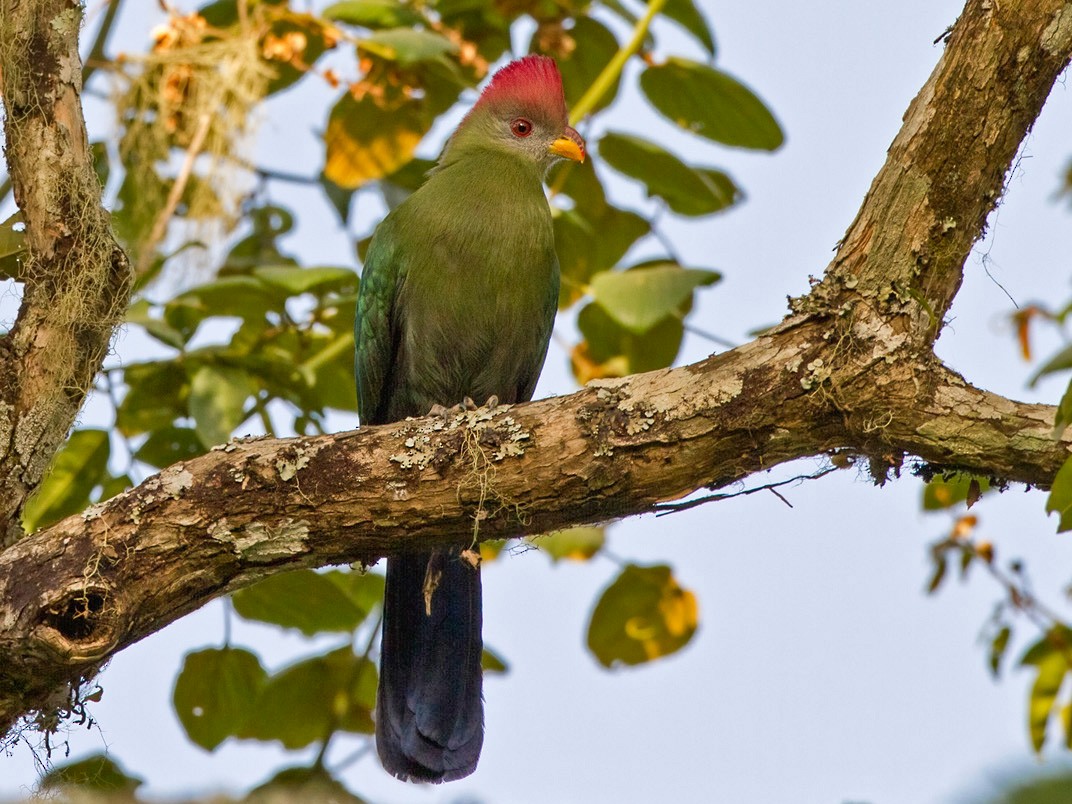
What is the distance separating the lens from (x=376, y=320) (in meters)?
3.90

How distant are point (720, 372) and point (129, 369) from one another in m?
2.02

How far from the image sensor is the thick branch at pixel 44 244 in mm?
2725

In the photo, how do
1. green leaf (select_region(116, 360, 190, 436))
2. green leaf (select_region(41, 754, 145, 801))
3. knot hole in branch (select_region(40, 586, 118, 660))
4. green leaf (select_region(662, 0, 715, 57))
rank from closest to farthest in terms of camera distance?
knot hole in branch (select_region(40, 586, 118, 660)) → green leaf (select_region(41, 754, 145, 801)) → green leaf (select_region(116, 360, 190, 436)) → green leaf (select_region(662, 0, 715, 57))

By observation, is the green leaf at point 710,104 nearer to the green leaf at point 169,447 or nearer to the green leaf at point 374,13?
the green leaf at point 374,13

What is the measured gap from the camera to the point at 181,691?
3760 mm

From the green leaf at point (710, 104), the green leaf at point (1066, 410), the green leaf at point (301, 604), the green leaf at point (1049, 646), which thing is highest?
the green leaf at point (710, 104)

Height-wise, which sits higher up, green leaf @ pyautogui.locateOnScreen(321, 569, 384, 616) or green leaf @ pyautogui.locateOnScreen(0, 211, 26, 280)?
green leaf @ pyautogui.locateOnScreen(0, 211, 26, 280)

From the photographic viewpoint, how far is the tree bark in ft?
7.98

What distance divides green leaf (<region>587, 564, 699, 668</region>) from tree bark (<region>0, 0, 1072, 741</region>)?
5.17ft

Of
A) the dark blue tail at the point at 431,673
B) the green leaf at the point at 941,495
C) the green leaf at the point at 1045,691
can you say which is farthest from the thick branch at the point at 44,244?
the green leaf at the point at 1045,691

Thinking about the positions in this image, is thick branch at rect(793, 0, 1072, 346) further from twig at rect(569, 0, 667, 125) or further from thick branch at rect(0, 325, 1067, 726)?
twig at rect(569, 0, 667, 125)

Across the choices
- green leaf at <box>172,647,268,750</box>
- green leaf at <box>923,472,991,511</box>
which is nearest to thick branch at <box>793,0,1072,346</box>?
green leaf at <box>923,472,991,511</box>

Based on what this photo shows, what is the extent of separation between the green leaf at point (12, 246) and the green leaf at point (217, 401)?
2.40 ft

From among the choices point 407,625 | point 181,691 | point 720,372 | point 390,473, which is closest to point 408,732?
point 407,625
